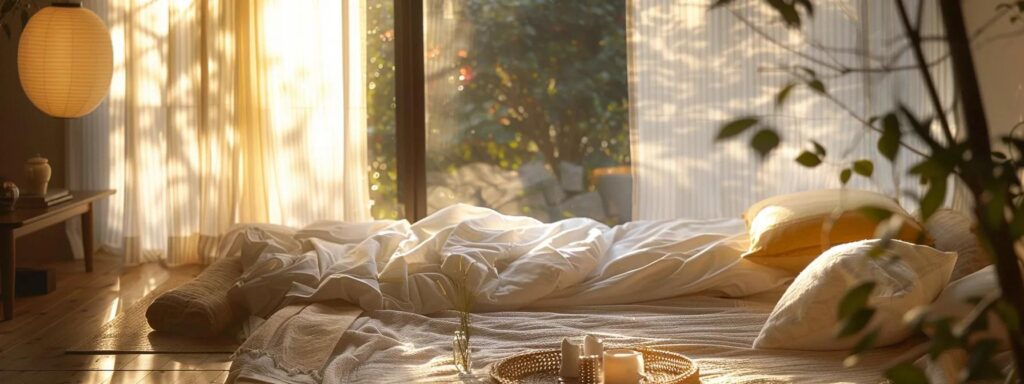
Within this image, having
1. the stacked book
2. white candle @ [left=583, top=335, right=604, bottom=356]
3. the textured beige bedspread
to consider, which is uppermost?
the stacked book

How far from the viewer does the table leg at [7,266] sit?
15.1 ft

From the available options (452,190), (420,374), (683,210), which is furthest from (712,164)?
(420,374)

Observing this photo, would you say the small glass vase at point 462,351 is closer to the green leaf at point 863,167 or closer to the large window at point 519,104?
the green leaf at point 863,167

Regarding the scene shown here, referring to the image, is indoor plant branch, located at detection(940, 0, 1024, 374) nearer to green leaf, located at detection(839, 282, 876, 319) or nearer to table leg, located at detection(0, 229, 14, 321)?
green leaf, located at detection(839, 282, 876, 319)

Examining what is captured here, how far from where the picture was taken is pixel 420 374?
10.2ft

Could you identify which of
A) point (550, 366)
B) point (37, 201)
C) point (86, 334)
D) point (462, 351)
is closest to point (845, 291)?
point (550, 366)

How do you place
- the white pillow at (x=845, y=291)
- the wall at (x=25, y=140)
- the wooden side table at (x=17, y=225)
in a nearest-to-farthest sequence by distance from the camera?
1. the white pillow at (x=845, y=291)
2. the wooden side table at (x=17, y=225)
3. the wall at (x=25, y=140)

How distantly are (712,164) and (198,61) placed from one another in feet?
8.24

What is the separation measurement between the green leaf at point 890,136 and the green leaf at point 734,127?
9 centimetres

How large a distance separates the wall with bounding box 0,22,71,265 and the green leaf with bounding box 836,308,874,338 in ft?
18.4

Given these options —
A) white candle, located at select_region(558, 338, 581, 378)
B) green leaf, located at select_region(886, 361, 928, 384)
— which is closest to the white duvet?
white candle, located at select_region(558, 338, 581, 378)

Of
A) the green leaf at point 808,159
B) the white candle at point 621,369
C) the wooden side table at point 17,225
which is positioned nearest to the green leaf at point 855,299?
the green leaf at point 808,159

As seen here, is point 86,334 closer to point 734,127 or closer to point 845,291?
point 845,291

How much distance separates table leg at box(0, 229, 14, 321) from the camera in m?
4.61
